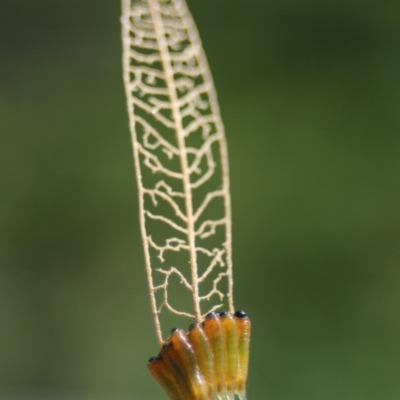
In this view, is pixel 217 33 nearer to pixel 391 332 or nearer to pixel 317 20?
pixel 317 20

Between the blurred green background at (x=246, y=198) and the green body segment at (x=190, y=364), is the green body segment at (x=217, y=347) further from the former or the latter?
the blurred green background at (x=246, y=198)

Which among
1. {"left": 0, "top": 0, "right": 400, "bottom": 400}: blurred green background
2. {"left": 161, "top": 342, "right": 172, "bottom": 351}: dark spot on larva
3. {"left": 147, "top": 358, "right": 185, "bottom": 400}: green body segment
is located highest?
{"left": 0, "top": 0, "right": 400, "bottom": 400}: blurred green background

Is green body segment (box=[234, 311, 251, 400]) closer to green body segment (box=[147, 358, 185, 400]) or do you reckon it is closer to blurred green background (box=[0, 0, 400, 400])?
green body segment (box=[147, 358, 185, 400])

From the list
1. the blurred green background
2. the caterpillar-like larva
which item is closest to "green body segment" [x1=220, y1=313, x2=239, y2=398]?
the caterpillar-like larva

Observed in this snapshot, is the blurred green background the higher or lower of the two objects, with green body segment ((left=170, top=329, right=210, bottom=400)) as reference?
higher

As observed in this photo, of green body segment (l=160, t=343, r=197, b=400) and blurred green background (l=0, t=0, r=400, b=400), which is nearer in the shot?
green body segment (l=160, t=343, r=197, b=400)

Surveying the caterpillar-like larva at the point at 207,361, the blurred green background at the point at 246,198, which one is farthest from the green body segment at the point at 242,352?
the blurred green background at the point at 246,198

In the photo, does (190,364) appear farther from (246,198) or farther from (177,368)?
(246,198)
